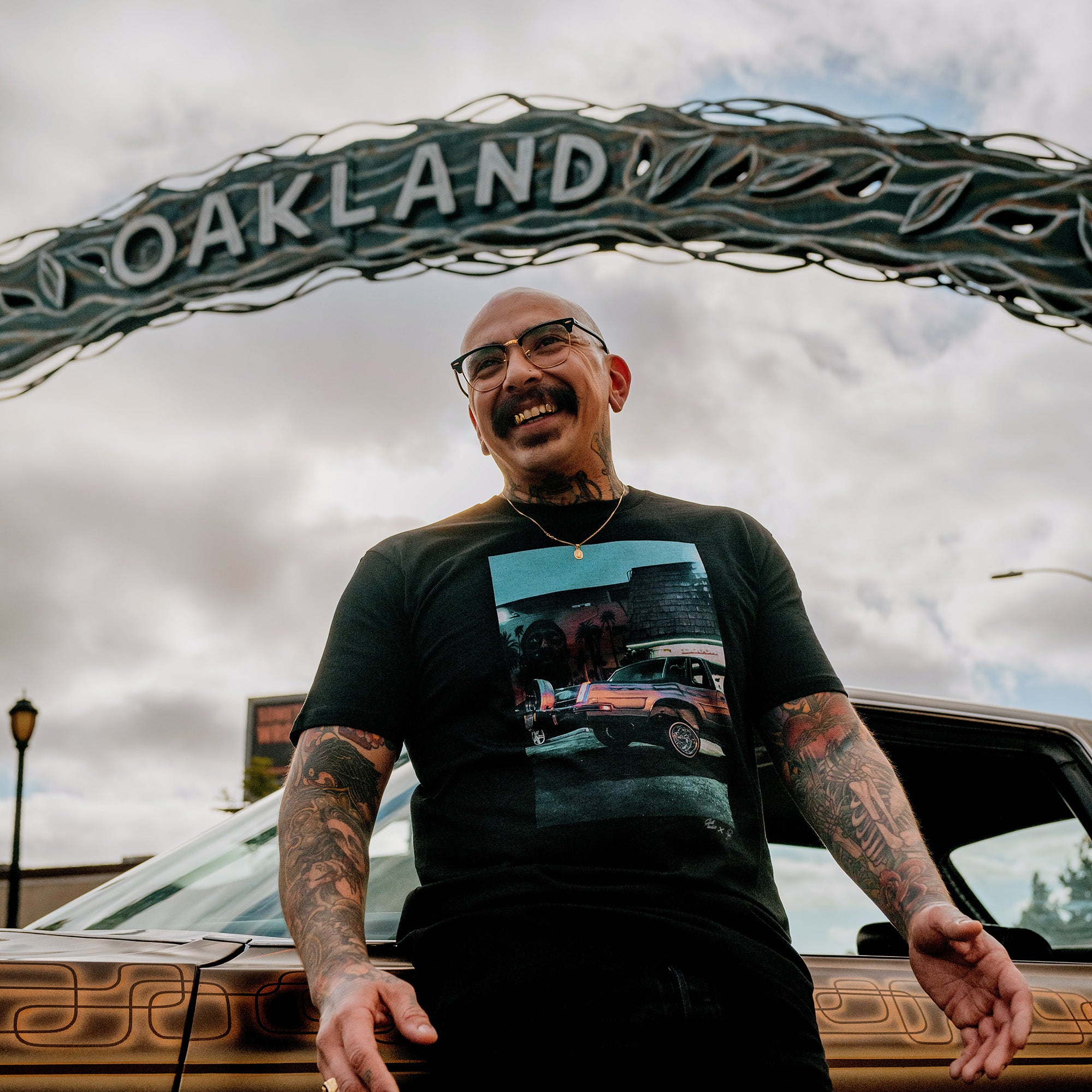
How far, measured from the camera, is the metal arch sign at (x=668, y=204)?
27.0ft

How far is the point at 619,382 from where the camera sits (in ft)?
7.66

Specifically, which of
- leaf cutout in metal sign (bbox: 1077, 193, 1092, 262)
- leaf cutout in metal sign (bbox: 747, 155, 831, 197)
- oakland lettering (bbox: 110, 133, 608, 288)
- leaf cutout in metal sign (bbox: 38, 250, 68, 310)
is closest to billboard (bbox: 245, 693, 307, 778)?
leaf cutout in metal sign (bbox: 38, 250, 68, 310)

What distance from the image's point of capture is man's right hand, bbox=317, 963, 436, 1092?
1.13m

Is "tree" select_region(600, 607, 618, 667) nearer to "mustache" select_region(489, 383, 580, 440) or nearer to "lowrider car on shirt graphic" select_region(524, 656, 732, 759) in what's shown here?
"lowrider car on shirt graphic" select_region(524, 656, 732, 759)

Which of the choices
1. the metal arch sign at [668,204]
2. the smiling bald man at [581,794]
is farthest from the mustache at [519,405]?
the metal arch sign at [668,204]

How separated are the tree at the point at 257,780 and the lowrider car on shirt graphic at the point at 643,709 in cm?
2523

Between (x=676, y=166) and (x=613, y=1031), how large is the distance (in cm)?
810

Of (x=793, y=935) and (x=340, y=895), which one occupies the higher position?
(x=340, y=895)

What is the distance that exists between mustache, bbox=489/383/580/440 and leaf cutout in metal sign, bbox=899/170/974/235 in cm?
712

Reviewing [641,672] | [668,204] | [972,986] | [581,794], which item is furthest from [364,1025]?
[668,204]

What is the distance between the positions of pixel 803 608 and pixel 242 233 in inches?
328

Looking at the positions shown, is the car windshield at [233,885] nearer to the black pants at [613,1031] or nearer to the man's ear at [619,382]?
the black pants at [613,1031]

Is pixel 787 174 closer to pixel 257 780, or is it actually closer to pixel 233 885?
pixel 233 885

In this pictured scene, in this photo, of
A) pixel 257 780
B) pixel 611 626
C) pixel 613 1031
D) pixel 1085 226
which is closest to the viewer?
pixel 613 1031
